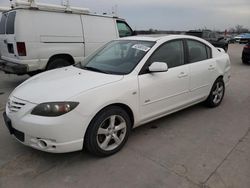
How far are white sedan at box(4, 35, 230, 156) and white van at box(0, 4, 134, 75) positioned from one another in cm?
255

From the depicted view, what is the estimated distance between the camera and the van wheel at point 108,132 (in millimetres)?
2746

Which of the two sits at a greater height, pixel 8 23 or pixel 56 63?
pixel 8 23

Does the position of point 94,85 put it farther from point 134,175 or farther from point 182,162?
point 182,162

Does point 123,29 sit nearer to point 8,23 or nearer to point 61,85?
point 8,23

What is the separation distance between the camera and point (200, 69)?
4156 mm

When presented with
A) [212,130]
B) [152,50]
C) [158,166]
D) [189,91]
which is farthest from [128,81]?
[212,130]

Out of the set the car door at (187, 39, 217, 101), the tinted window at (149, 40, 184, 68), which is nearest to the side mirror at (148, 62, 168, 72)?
the tinted window at (149, 40, 184, 68)

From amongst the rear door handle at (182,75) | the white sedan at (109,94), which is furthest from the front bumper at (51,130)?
the rear door handle at (182,75)

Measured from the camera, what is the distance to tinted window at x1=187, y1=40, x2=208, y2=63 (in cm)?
410

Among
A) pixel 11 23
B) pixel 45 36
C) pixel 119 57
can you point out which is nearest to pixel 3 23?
pixel 11 23

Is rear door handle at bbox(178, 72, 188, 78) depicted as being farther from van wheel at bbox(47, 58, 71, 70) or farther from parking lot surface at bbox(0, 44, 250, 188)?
van wheel at bbox(47, 58, 71, 70)

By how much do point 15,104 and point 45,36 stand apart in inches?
142

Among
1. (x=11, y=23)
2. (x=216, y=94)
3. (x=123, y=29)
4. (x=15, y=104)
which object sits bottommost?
(x=216, y=94)

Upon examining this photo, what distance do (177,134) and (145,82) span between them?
3.38 feet
